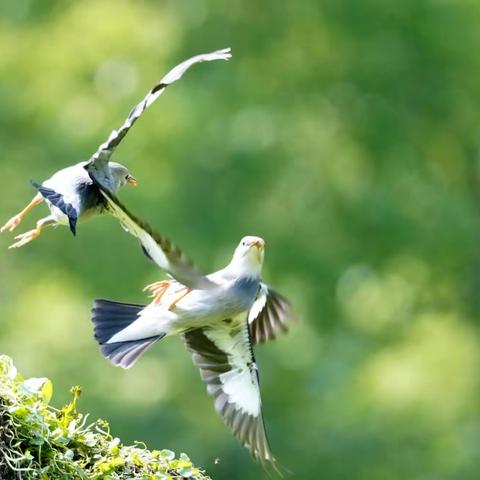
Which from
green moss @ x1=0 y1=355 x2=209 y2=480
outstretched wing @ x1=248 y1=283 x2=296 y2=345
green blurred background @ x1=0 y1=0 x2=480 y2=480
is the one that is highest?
green blurred background @ x1=0 y1=0 x2=480 y2=480

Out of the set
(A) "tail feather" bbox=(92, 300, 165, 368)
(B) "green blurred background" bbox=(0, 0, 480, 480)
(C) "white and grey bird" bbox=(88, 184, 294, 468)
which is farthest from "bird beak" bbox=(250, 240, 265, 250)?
(B) "green blurred background" bbox=(0, 0, 480, 480)

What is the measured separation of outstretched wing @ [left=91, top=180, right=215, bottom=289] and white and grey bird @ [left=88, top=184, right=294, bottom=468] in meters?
0.30

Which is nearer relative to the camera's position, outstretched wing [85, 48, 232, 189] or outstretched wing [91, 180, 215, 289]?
outstretched wing [91, 180, 215, 289]

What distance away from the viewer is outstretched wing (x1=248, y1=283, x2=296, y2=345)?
233 inches

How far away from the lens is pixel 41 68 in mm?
16297

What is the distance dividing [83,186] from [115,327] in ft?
1.64

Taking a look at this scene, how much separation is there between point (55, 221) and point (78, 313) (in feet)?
26.1

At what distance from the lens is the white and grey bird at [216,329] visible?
5.09 metres

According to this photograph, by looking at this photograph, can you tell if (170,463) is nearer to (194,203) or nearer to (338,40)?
(194,203)

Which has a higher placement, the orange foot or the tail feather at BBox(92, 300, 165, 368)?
the orange foot

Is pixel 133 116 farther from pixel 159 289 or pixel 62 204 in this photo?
pixel 159 289

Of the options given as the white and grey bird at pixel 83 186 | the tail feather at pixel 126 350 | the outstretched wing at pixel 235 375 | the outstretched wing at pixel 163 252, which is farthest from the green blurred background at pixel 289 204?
the outstretched wing at pixel 163 252

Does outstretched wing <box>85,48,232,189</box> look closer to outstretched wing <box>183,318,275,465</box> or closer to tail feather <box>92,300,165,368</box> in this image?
tail feather <box>92,300,165,368</box>

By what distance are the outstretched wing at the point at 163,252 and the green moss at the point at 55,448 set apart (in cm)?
45
